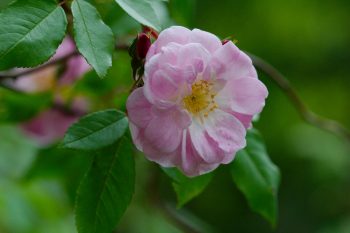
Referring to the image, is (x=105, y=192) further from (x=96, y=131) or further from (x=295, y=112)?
(x=295, y=112)

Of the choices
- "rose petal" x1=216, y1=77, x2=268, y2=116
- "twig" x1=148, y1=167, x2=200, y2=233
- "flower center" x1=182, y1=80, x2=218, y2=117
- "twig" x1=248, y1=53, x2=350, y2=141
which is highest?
"rose petal" x1=216, y1=77, x2=268, y2=116

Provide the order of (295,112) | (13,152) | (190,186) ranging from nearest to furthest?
1. (190,186)
2. (13,152)
3. (295,112)

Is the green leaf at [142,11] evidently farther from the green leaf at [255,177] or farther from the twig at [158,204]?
the twig at [158,204]

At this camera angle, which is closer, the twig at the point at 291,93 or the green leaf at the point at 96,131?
the green leaf at the point at 96,131

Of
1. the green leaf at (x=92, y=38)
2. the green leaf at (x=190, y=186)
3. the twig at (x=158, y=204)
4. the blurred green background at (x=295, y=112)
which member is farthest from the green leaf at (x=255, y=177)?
the blurred green background at (x=295, y=112)


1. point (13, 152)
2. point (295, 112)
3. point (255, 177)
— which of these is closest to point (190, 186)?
point (255, 177)

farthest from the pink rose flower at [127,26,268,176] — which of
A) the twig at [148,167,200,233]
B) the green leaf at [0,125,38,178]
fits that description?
the green leaf at [0,125,38,178]

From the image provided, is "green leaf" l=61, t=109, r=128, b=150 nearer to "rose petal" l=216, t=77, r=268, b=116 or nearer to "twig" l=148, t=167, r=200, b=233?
"rose petal" l=216, t=77, r=268, b=116
